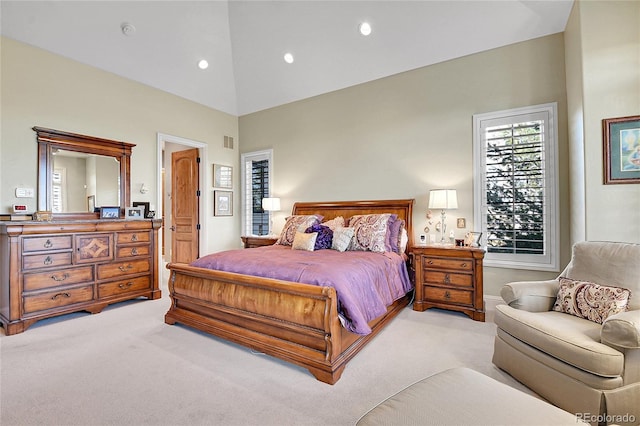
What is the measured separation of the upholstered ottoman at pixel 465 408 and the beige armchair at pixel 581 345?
71 cm

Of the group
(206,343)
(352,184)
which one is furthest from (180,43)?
(206,343)

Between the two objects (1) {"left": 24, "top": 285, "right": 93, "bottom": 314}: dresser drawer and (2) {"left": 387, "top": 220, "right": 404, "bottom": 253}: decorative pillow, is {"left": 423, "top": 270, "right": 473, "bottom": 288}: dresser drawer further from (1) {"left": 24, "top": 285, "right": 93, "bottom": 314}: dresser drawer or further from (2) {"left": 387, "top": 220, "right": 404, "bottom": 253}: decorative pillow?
(1) {"left": 24, "top": 285, "right": 93, "bottom": 314}: dresser drawer

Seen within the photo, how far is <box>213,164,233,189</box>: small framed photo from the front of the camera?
5.86 metres

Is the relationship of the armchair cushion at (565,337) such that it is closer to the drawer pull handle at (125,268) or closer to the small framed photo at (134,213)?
the drawer pull handle at (125,268)

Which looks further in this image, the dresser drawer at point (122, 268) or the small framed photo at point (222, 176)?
the small framed photo at point (222, 176)

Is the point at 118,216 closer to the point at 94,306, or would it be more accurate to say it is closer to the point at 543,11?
the point at 94,306

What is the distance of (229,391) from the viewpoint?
2061mm

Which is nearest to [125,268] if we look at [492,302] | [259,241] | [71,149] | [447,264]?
[71,149]

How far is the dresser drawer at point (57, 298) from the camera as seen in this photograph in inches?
125

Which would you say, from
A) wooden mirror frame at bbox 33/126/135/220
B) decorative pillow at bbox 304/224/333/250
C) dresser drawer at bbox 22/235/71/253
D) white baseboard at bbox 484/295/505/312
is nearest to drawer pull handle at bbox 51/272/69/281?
dresser drawer at bbox 22/235/71/253

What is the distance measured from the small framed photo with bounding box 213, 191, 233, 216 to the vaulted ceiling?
6.04ft

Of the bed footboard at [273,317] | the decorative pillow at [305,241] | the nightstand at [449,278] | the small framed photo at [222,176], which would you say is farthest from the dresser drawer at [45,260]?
the nightstand at [449,278]

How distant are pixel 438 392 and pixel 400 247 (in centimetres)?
272

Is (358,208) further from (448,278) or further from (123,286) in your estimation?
(123,286)
